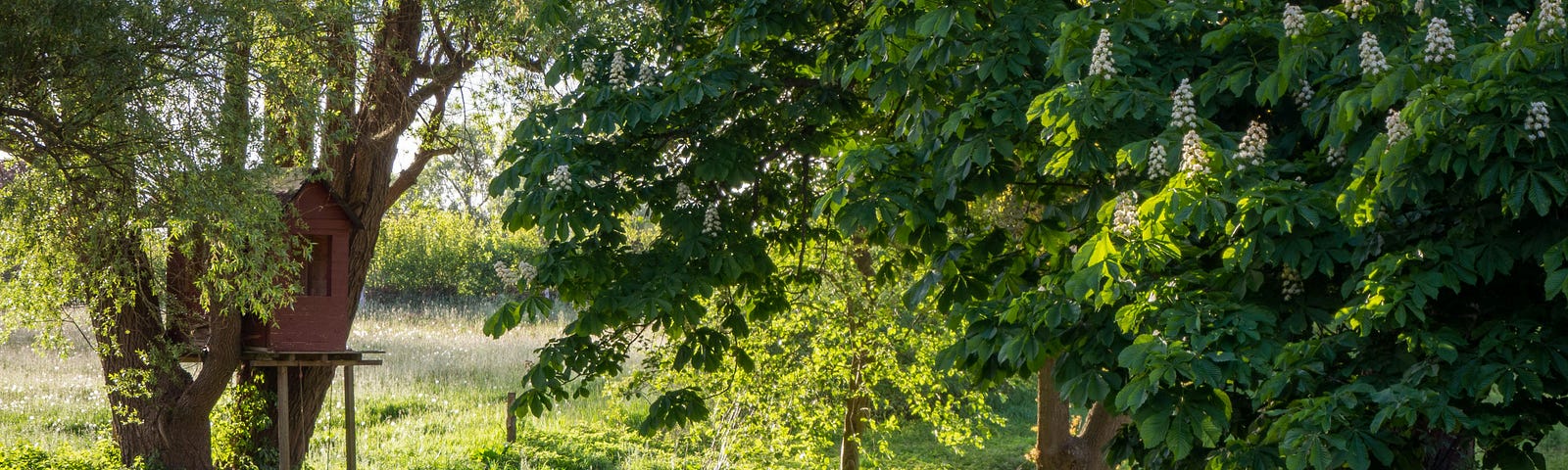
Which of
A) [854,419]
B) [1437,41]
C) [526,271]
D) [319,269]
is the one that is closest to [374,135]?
[319,269]

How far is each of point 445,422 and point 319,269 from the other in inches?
251

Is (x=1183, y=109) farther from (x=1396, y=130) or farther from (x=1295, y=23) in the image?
(x=1396, y=130)

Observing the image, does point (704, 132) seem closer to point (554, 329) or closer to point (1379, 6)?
point (1379, 6)

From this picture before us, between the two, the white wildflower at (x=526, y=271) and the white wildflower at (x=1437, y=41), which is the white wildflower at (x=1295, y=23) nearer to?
the white wildflower at (x=1437, y=41)

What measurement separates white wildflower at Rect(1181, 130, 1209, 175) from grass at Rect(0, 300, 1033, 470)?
7299 mm

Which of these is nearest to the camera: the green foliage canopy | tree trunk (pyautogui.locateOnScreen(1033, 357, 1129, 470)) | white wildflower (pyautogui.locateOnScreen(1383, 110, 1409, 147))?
white wildflower (pyautogui.locateOnScreen(1383, 110, 1409, 147))

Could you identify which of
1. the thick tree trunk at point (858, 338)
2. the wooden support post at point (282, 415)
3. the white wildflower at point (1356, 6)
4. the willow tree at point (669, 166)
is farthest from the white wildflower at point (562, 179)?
the wooden support post at point (282, 415)

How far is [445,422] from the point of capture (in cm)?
1709

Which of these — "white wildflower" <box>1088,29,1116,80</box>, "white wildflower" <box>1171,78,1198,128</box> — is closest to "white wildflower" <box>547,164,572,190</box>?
"white wildflower" <box>1088,29,1116,80</box>

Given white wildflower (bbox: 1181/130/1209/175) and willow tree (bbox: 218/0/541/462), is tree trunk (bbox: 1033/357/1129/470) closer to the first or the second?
willow tree (bbox: 218/0/541/462)

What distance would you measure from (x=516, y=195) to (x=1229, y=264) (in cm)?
327

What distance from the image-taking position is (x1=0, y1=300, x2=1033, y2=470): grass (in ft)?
48.8

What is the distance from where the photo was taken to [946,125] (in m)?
4.84

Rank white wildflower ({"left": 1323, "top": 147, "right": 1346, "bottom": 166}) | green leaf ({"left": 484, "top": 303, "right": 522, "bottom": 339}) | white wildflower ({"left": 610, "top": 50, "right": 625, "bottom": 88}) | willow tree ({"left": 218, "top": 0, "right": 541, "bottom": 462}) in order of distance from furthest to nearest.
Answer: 1. willow tree ({"left": 218, "top": 0, "right": 541, "bottom": 462})
2. white wildflower ({"left": 610, "top": 50, "right": 625, "bottom": 88})
3. green leaf ({"left": 484, "top": 303, "right": 522, "bottom": 339})
4. white wildflower ({"left": 1323, "top": 147, "right": 1346, "bottom": 166})
